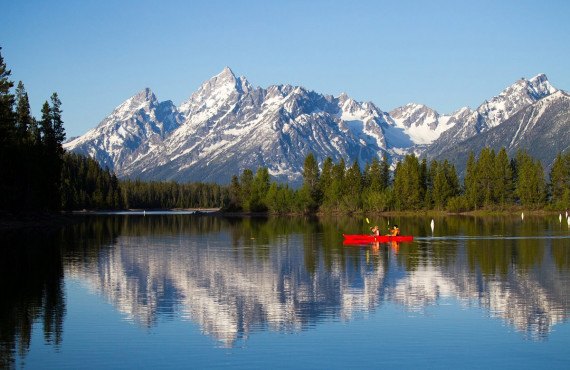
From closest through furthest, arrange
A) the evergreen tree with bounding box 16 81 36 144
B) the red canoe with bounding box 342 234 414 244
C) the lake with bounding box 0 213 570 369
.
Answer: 1. the lake with bounding box 0 213 570 369
2. the red canoe with bounding box 342 234 414 244
3. the evergreen tree with bounding box 16 81 36 144

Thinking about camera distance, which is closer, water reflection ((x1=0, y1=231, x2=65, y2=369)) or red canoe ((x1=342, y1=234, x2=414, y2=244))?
water reflection ((x1=0, y1=231, x2=65, y2=369))

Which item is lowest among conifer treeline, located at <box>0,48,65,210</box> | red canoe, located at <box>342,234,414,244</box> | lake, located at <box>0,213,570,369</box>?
lake, located at <box>0,213,570,369</box>

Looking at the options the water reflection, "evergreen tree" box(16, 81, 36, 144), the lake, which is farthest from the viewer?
"evergreen tree" box(16, 81, 36, 144)

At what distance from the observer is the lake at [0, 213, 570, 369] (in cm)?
3422

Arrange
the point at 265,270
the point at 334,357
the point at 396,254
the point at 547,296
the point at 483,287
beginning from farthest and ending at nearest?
the point at 396,254 → the point at 265,270 → the point at 483,287 → the point at 547,296 → the point at 334,357

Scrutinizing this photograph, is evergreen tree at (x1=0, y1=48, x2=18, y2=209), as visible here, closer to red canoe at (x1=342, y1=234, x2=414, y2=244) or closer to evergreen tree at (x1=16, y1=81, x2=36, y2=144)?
evergreen tree at (x1=16, y1=81, x2=36, y2=144)

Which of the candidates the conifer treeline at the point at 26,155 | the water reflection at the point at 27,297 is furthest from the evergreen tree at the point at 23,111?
the water reflection at the point at 27,297

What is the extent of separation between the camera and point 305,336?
38.1 meters

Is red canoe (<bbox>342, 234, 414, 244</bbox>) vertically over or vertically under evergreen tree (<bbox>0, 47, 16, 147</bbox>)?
under

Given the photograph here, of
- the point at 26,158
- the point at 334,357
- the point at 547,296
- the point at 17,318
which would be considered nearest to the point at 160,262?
the point at 17,318

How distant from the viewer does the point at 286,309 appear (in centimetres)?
4603

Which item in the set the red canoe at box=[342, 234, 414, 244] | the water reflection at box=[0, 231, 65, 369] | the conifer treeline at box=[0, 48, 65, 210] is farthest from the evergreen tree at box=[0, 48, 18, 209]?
the red canoe at box=[342, 234, 414, 244]

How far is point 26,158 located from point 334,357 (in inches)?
4210

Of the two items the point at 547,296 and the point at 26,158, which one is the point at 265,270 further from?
the point at 26,158
